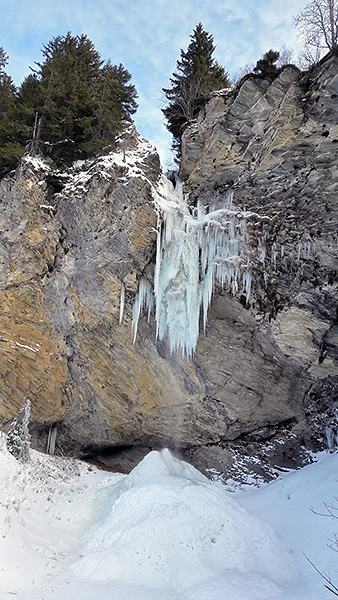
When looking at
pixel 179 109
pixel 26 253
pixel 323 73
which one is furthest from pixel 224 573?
pixel 179 109

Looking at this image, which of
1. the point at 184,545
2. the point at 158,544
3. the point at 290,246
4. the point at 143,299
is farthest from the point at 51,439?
the point at 290,246

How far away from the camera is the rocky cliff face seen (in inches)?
442

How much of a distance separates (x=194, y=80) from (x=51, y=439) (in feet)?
56.3

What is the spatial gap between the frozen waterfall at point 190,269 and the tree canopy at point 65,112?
4.52 meters

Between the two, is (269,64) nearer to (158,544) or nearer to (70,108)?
(70,108)

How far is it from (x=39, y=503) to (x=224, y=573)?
3591 millimetres

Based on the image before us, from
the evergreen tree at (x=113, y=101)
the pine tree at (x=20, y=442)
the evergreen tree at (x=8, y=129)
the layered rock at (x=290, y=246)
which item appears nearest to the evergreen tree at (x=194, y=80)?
the evergreen tree at (x=113, y=101)

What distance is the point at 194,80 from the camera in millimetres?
16781

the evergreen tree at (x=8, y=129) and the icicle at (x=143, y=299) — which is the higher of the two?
the evergreen tree at (x=8, y=129)

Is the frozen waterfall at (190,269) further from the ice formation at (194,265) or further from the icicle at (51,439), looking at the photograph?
the icicle at (51,439)

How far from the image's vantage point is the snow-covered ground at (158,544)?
14.4ft

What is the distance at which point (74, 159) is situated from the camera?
13859 mm

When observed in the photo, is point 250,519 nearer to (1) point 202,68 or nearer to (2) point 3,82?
(1) point 202,68

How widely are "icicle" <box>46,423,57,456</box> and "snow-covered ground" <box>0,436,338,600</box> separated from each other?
5946 mm
